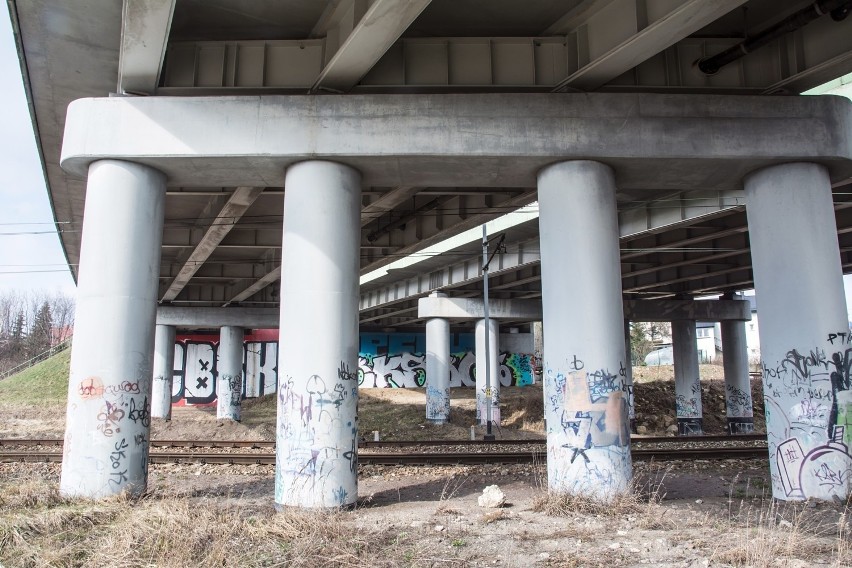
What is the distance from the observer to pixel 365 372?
5512 centimetres

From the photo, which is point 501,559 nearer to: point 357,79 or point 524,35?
point 357,79

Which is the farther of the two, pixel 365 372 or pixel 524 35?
pixel 365 372

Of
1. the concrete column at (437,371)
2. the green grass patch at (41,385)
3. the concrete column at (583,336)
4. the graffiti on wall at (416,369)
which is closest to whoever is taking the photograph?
the concrete column at (583,336)

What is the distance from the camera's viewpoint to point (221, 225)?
1727 centimetres

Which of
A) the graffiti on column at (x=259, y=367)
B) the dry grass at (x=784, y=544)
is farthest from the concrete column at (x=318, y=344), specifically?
the graffiti on column at (x=259, y=367)

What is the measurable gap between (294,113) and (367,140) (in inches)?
50.6

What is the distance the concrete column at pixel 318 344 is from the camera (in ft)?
30.4

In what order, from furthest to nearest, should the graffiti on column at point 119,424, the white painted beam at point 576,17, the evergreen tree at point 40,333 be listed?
the evergreen tree at point 40,333
the white painted beam at point 576,17
the graffiti on column at point 119,424

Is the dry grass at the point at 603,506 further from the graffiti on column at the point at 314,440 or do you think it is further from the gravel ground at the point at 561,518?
the graffiti on column at the point at 314,440

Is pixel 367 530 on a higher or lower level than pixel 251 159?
lower

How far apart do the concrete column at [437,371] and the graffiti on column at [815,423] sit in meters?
22.7

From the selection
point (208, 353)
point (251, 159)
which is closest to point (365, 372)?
point (208, 353)

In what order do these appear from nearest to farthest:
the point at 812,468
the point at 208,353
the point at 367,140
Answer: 1. the point at 812,468
2. the point at 367,140
3. the point at 208,353

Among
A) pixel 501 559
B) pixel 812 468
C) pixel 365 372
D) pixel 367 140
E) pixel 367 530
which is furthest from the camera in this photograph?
pixel 365 372
